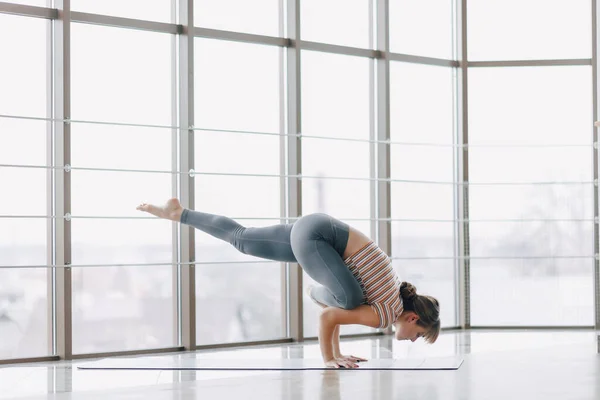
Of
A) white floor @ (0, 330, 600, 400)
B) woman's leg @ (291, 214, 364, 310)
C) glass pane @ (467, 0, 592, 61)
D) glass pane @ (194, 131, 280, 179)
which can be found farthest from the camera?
glass pane @ (467, 0, 592, 61)

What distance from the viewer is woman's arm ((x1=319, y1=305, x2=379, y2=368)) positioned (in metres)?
4.11

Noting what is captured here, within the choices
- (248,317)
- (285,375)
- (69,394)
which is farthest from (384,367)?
(248,317)

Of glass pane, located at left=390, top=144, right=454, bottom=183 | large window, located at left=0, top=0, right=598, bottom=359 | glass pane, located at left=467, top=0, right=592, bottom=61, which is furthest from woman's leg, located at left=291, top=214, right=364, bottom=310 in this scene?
glass pane, located at left=467, top=0, right=592, bottom=61

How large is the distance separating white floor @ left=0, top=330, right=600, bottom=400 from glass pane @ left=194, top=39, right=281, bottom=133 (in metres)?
1.58

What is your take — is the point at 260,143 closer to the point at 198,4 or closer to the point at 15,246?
the point at 198,4

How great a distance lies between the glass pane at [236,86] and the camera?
5801 mm

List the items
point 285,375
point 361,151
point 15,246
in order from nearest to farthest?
point 285,375, point 15,246, point 361,151

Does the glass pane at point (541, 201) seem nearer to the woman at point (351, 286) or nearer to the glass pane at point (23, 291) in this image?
the woman at point (351, 286)

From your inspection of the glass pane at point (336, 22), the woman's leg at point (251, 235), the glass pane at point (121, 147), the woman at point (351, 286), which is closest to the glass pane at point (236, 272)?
the glass pane at point (121, 147)

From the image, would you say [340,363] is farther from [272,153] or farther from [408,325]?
[272,153]

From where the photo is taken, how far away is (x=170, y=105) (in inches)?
225

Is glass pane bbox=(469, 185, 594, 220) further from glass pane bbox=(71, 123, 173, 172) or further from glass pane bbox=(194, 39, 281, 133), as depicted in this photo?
glass pane bbox=(71, 123, 173, 172)

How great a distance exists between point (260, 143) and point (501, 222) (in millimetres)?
1928

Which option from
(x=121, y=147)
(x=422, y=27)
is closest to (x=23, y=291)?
(x=121, y=147)
